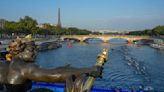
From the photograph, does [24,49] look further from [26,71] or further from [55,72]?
[55,72]

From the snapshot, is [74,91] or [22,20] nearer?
[74,91]

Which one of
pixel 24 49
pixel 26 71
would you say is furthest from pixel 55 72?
pixel 24 49

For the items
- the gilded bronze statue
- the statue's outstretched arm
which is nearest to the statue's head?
the gilded bronze statue

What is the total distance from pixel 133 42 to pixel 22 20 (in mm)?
42289

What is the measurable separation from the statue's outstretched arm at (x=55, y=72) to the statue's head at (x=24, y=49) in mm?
140

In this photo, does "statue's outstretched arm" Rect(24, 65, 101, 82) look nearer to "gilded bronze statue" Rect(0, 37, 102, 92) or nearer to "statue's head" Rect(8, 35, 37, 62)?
"gilded bronze statue" Rect(0, 37, 102, 92)

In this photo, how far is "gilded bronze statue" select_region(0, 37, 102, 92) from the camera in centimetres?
199

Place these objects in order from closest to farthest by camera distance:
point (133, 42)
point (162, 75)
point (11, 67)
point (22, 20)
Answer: point (11, 67) → point (162, 75) → point (22, 20) → point (133, 42)

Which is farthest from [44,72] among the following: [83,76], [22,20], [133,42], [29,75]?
[133,42]

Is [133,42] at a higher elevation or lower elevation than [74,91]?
lower

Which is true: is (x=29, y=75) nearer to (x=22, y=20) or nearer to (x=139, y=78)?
(x=139, y=78)

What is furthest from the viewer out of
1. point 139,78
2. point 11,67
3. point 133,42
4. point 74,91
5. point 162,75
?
point 133,42

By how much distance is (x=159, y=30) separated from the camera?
4301 inches

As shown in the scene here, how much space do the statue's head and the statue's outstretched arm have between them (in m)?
0.14
